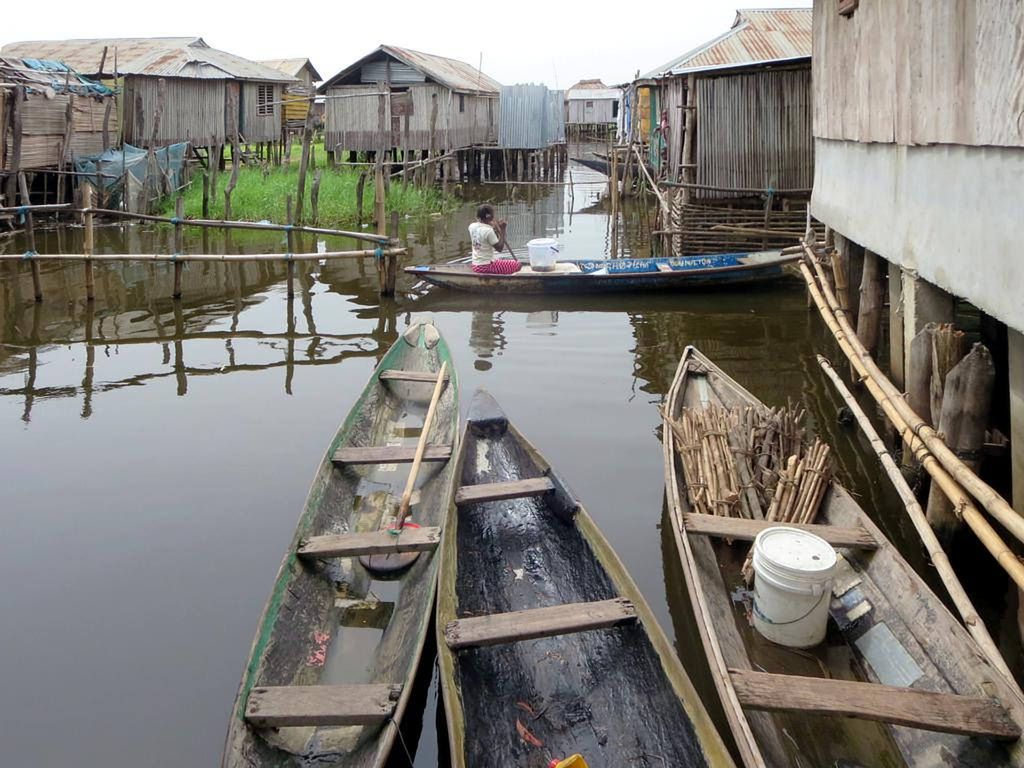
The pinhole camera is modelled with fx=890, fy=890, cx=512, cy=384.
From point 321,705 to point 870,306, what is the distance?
6.29m

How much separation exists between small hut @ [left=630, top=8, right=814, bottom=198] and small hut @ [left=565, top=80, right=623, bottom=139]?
121ft

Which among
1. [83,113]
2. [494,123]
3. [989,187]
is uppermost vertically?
[494,123]

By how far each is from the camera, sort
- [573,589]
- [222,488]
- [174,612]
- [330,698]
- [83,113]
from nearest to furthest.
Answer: [330,698], [573,589], [174,612], [222,488], [83,113]

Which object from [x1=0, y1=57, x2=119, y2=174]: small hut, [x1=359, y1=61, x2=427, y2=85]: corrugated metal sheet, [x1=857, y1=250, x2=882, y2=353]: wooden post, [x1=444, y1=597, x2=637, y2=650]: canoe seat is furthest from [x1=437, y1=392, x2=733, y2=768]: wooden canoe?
[x1=359, y1=61, x2=427, y2=85]: corrugated metal sheet

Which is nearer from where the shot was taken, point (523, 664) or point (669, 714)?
point (669, 714)

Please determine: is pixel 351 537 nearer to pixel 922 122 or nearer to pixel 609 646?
pixel 609 646

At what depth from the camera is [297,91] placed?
37375 mm

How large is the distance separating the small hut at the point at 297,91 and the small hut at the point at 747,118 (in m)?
13.6

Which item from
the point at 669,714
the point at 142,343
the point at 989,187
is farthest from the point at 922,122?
the point at 142,343

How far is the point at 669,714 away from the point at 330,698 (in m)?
1.36

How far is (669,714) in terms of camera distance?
11.8ft

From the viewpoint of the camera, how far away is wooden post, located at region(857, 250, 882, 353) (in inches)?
308

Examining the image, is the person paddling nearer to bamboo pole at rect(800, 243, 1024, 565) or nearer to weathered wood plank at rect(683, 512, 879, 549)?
bamboo pole at rect(800, 243, 1024, 565)

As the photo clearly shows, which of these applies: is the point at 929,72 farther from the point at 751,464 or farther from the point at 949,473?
the point at 751,464
